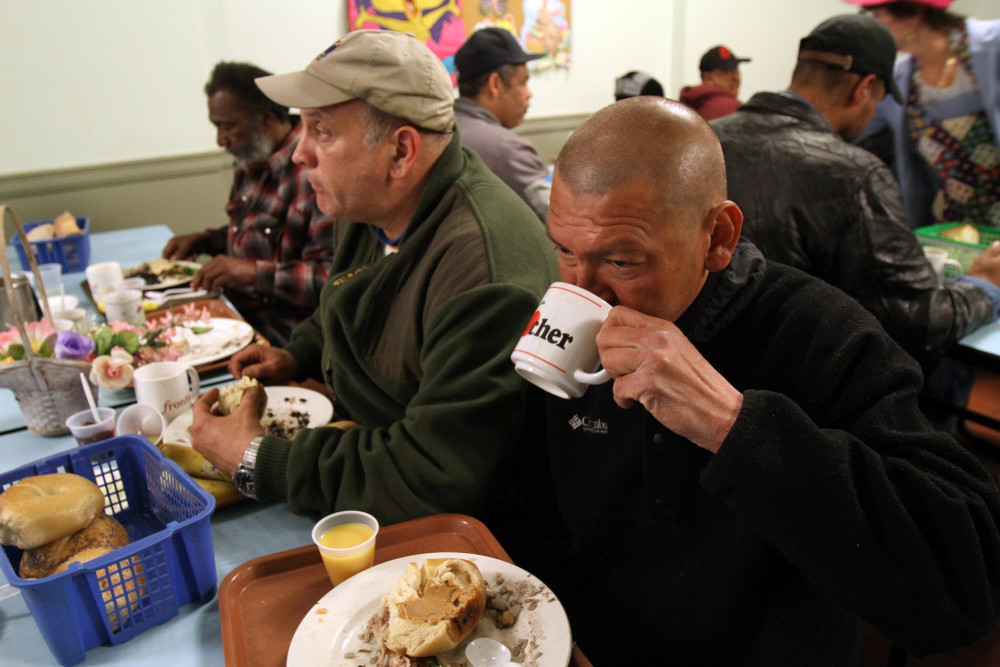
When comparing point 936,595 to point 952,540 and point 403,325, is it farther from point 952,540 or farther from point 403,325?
point 403,325

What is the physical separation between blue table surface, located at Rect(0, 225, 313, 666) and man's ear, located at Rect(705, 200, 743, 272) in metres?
0.85

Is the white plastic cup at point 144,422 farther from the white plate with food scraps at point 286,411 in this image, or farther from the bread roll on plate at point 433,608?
the bread roll on plate at point 433,608

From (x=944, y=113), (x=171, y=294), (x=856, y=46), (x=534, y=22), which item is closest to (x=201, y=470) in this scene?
(x=171, y=294)

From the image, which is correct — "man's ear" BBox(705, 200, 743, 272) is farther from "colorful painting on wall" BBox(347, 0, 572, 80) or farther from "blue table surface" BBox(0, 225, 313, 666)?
"colorful painting on wall" BBox(347, 0, 572, 80)

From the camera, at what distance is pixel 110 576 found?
0.97 m

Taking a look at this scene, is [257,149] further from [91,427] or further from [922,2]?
[922,2]

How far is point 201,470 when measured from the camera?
4.54ft

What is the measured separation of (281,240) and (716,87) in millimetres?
3036

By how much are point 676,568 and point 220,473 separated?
897mm

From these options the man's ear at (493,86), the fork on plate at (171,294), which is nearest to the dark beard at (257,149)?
the fork on plate at (171,294)

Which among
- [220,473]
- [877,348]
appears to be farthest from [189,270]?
[877,348]

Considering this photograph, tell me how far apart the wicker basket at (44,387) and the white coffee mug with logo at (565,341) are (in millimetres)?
1194

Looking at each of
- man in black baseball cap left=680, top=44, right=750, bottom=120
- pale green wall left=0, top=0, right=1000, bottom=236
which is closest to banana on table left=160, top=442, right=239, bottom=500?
pale green wall left=0, top=0, right=1000, bottom=236

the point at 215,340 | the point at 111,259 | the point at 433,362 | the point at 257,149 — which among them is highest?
the point at 257,149
